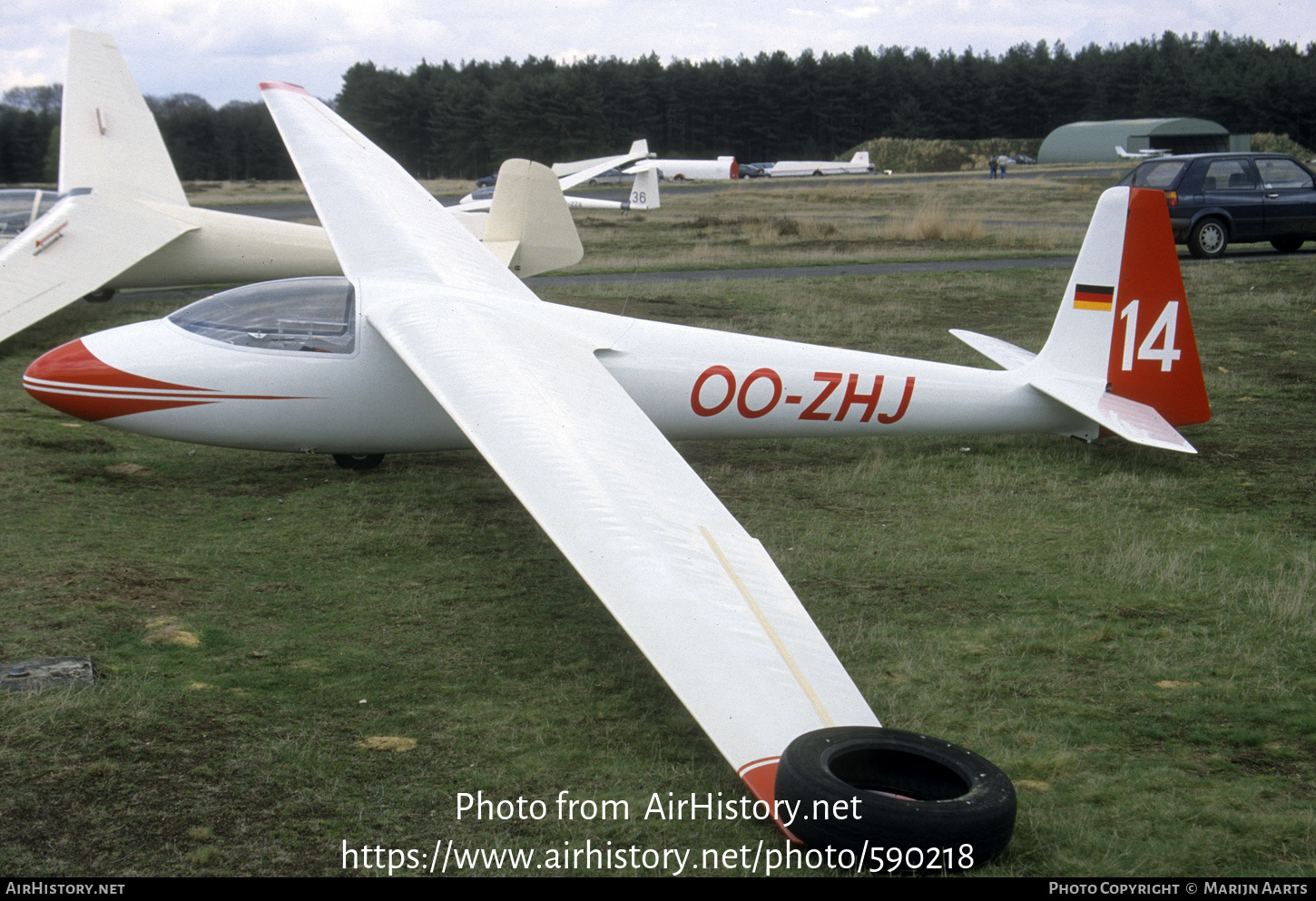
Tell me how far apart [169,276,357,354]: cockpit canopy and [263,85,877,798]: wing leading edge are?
0.96 ft

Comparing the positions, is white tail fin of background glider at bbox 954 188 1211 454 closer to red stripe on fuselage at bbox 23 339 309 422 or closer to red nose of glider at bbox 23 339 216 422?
red stripe on fuselage at bbox 23 339 309 422

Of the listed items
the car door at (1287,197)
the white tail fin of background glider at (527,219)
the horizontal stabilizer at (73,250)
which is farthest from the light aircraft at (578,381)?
the car door at (1287,197)

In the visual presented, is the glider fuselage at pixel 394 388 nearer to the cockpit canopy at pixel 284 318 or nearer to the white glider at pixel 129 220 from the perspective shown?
the cockpit canopy at pixel 284 318

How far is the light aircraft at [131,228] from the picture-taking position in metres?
13.7

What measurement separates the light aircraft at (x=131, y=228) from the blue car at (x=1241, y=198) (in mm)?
14289

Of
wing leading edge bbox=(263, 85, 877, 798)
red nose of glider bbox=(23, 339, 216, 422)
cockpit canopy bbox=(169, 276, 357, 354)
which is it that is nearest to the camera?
wing leading edge bbox=(263, 85, 877, 798)

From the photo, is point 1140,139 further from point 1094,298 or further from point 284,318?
point 284,318

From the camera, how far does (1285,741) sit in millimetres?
4703

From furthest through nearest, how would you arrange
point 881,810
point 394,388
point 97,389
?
point 394,388
point 97,389
point 881,810

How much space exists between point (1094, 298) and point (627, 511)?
20.5 ft

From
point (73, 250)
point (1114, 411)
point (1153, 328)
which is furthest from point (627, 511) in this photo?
point (73, 250)

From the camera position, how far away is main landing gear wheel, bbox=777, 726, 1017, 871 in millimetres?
3480

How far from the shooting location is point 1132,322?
30.1ft

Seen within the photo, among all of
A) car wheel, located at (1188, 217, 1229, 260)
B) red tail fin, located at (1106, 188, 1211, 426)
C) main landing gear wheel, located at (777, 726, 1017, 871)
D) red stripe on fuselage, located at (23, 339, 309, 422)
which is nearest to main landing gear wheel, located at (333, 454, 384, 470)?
red stripe on fuselage, located at (23, 339, 309, 422)
